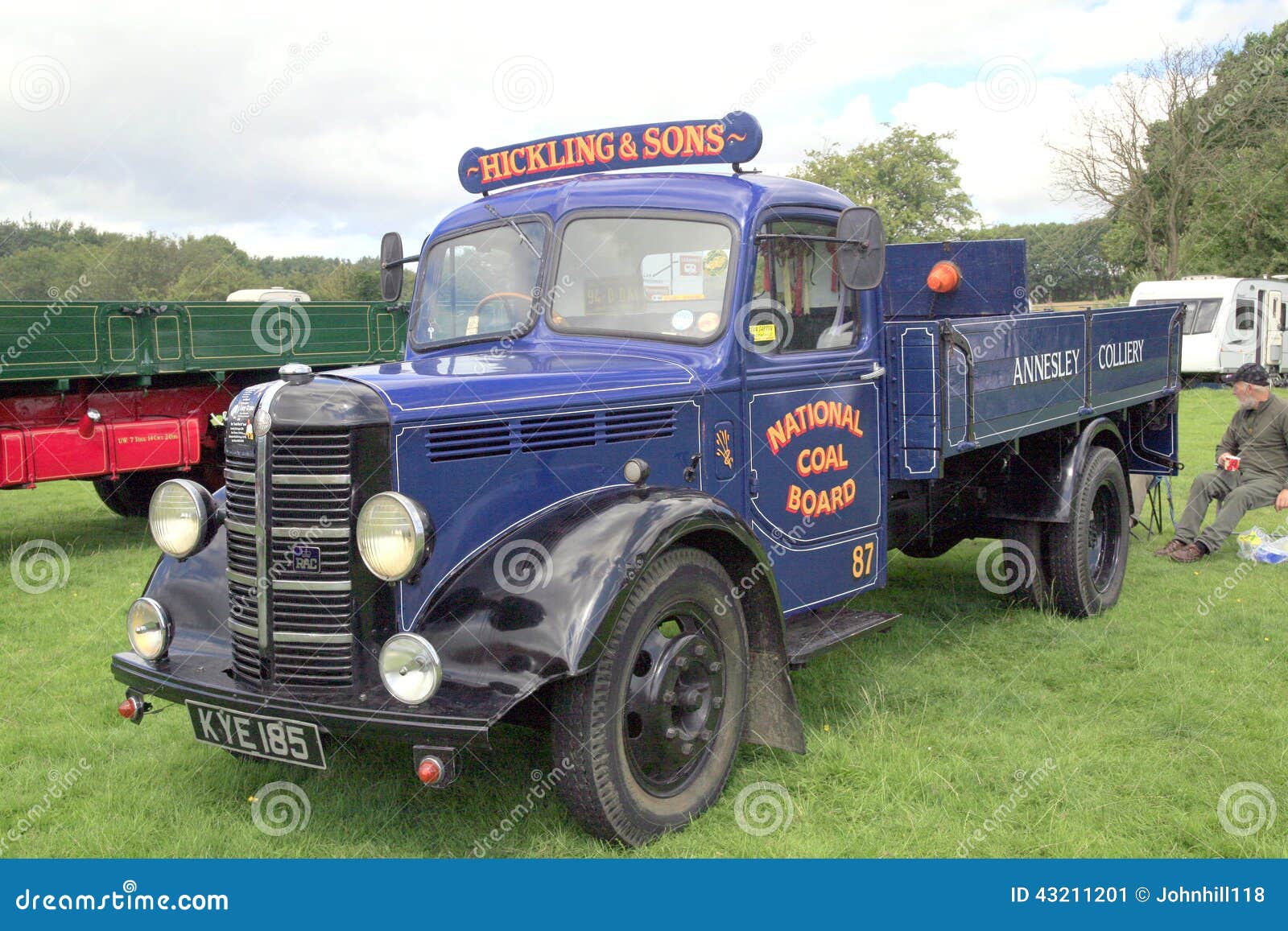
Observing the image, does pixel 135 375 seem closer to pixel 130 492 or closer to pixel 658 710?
pixel 130 492

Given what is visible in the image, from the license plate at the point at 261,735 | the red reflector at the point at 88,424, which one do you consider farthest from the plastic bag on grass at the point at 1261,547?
the red reflector at the point at 88,424

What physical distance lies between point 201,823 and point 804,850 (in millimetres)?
1980

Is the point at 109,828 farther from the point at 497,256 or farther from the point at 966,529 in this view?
the point at 966,529

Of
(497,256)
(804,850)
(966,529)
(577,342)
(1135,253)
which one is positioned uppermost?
(1135,253)

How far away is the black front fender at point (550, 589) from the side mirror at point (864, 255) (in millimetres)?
1206

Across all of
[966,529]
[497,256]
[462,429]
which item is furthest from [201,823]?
[966,529]

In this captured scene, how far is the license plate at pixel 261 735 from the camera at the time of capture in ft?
10.1

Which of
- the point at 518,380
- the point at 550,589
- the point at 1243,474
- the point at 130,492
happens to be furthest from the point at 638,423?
the point at 130,492

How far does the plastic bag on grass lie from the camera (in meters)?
7.16

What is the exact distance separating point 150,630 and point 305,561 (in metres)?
0.74

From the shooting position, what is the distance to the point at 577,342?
4125 mm

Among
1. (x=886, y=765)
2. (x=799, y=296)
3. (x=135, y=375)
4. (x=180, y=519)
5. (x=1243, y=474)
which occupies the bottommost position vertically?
(x=886, y=765)

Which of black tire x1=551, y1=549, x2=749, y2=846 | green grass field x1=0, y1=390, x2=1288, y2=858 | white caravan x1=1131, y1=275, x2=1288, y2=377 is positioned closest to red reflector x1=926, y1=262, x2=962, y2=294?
green grass field x1=0, y1=390, x2=1288, y2=858

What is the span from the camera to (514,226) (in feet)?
14.7
